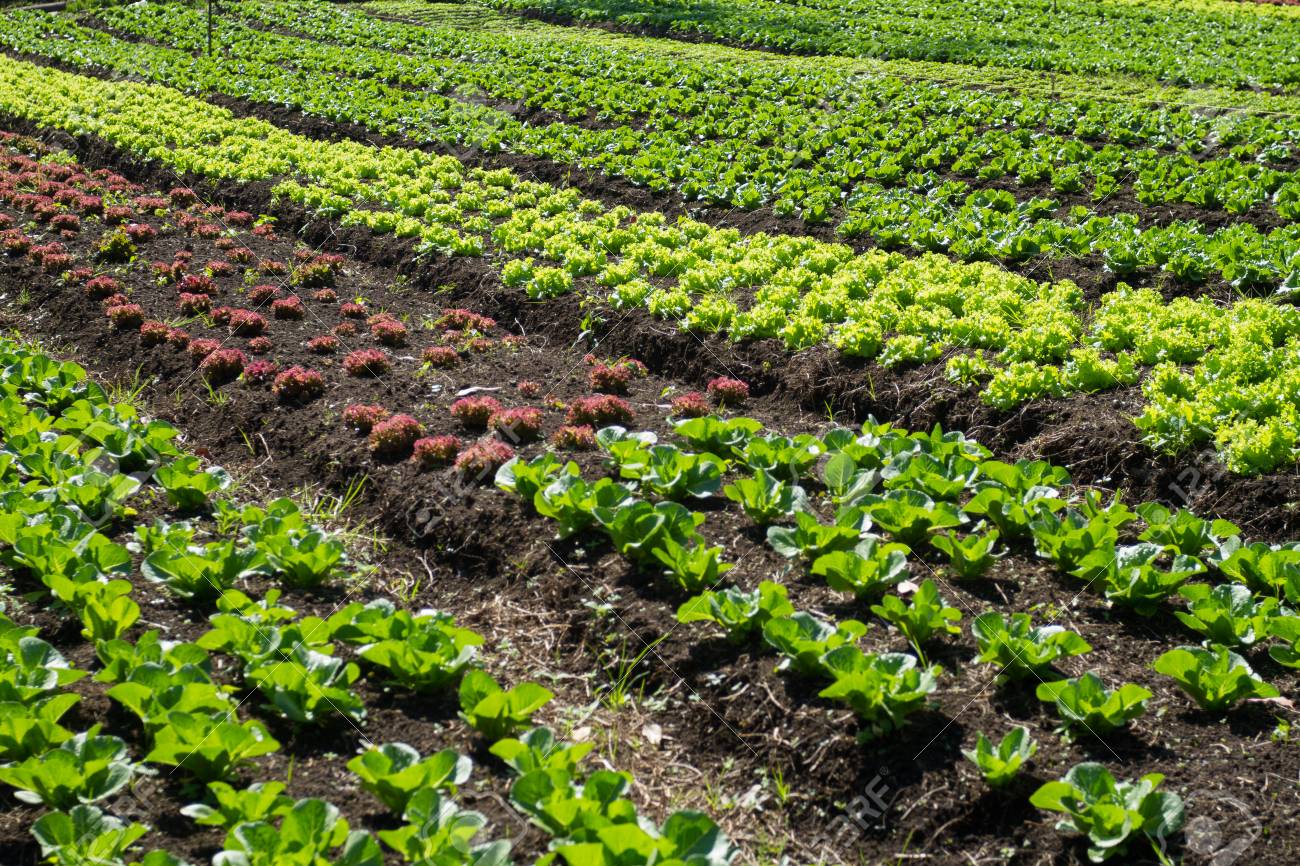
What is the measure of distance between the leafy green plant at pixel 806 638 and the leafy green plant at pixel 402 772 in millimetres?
1548

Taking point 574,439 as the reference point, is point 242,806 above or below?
below

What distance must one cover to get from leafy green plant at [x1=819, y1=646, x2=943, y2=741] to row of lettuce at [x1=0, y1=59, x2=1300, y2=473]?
3.09 meters

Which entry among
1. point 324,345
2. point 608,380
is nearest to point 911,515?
point 608,380

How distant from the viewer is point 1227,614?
16.4 feet

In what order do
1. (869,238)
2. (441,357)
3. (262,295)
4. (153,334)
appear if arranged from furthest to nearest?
(869,238)
(262,295)
(153,334)
(441,357)

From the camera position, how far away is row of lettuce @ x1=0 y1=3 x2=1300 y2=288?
10516mm

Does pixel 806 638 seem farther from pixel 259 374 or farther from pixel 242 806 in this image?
pixel 259 374

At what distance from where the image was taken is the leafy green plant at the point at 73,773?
13.0 feet

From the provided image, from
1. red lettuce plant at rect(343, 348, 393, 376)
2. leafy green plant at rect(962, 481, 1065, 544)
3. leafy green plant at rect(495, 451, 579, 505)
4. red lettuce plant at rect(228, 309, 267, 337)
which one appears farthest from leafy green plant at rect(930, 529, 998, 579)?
red lettuce plant at rect(228, 309, 267, 337)

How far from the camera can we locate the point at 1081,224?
11.3m

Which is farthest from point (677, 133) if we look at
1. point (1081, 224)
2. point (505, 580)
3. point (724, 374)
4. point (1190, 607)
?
point (1190, 607)

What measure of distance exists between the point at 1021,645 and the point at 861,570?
2.88ft

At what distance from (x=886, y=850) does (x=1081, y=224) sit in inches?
347

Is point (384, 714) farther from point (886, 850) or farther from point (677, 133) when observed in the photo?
point (677, 133)
